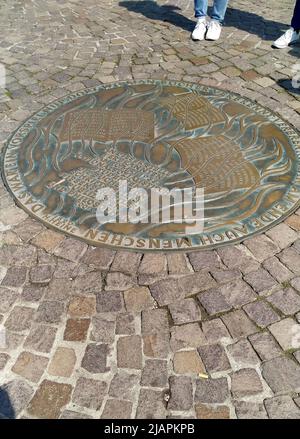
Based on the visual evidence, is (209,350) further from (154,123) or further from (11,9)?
(11,9)

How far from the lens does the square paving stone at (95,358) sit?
2.43m

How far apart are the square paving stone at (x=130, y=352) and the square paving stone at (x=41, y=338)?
40 cm

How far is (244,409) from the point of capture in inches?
88.5

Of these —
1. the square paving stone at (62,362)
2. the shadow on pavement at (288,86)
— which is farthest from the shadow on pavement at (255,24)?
the square paving stone at (62,362)

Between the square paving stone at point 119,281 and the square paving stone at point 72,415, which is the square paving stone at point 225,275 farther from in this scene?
the square paving stone at point 72,415

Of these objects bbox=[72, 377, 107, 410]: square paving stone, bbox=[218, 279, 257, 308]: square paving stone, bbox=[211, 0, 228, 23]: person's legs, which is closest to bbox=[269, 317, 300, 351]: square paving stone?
bbox=[218, 279, 257, 308]: square paving stone

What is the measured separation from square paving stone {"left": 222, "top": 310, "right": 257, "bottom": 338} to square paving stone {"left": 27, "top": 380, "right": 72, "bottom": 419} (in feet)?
3.23

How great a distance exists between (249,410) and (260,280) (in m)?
0.89

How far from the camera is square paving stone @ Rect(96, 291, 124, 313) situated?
2719 millimetres

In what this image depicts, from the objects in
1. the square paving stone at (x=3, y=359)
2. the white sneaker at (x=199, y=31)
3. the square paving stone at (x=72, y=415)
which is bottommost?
the square paving stone at (x=3, y=359)

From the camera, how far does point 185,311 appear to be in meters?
2.70

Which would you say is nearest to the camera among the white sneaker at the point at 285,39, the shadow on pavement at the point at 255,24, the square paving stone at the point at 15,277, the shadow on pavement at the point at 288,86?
the square paving stone at the point at 15,277

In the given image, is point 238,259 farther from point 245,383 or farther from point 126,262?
point 245,383
